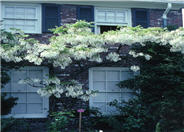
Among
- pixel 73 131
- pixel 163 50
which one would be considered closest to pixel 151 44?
pixel 163 50

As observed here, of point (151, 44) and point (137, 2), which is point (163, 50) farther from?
point (137, 2)

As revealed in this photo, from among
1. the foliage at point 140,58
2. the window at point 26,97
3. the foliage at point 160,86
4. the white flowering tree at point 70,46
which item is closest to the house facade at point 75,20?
the window at point 26,97

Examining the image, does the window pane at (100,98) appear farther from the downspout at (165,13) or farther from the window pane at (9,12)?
the window pane at (9,12)

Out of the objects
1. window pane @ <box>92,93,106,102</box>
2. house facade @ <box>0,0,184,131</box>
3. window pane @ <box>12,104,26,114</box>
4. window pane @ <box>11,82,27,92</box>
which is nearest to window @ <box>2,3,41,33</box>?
house facade @ <box>0,0,184,131</box>

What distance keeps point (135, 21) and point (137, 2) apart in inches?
30.0

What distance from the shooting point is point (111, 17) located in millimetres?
11578

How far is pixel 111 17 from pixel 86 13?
1.03m

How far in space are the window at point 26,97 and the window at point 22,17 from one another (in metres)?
1.64

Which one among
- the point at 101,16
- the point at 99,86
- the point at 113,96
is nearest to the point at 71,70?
the point at 99,86

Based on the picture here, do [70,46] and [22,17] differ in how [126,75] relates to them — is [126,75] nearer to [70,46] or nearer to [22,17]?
[70,46]

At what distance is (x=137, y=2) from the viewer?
1157 cm

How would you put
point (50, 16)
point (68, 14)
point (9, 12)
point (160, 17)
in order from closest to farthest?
point (9, 12), point (50, 16), point (68, 14), point (160, 17)

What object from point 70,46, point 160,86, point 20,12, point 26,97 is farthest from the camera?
point 20,12

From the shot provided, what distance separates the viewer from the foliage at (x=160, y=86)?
9.73 m
